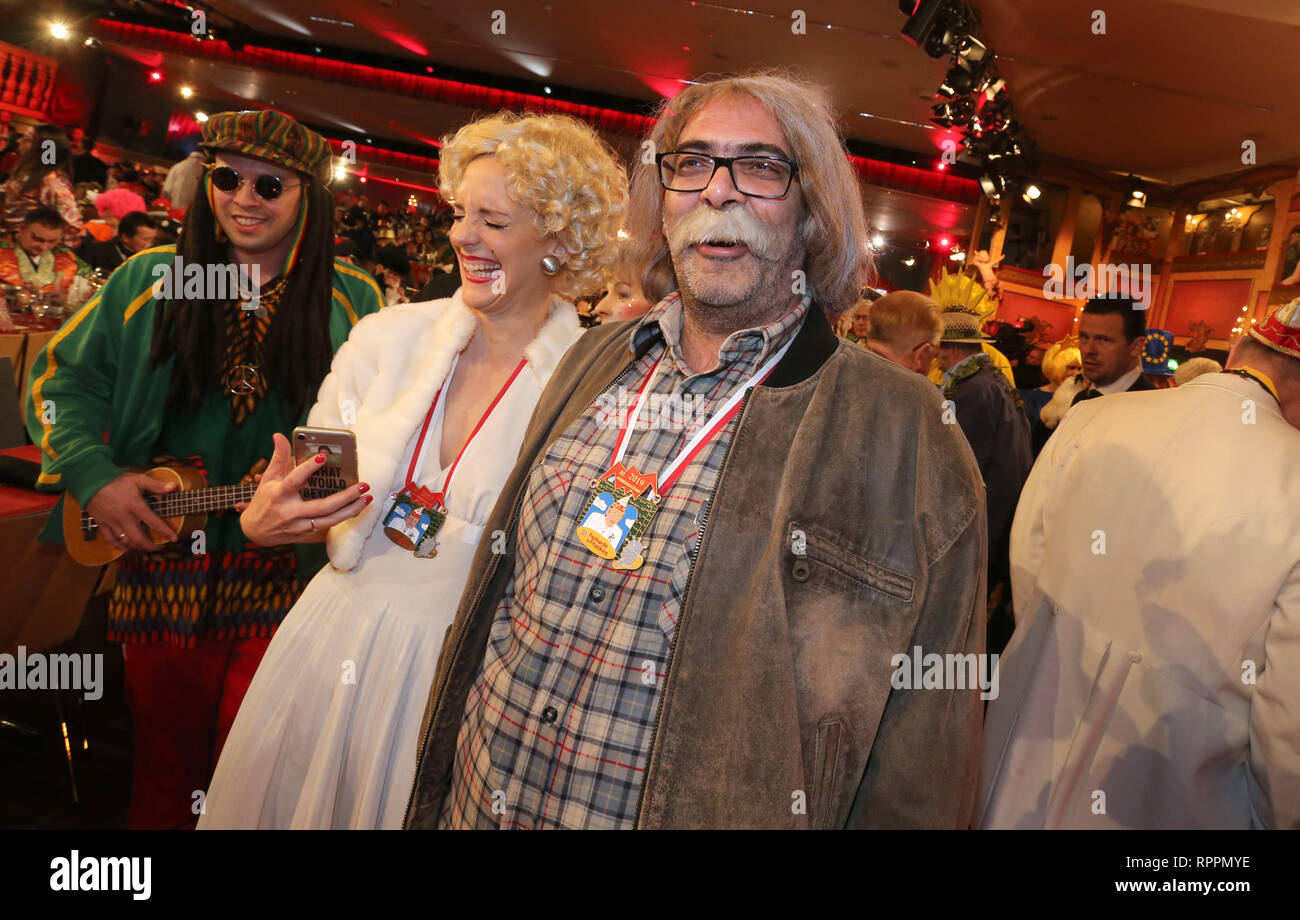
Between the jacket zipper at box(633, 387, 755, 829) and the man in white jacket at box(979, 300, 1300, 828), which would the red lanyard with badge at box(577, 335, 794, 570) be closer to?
the jacket zipper at box(633, 387, 755, 829)

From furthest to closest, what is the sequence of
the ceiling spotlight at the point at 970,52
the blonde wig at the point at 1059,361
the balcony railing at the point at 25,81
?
the balcony railing at the point at 25,81
the ceiling spotlight at the point at 970,52
the blonde wig at the point at 1059,361

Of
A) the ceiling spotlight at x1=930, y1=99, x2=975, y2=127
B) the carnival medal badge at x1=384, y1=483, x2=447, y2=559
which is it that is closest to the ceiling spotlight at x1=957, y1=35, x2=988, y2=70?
the ceiling spotlight at x1=930, y1=99, x2=975, y2=127

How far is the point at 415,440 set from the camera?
6.10 feet

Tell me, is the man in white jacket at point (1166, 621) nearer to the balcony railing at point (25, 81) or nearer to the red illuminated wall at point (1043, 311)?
the red illuminated wall at point (1043, 311)

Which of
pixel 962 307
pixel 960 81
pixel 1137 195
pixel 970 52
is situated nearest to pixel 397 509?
pixel 962 307

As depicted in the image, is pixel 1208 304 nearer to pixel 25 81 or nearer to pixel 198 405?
pixel 198 405

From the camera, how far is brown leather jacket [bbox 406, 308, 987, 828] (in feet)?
3.70

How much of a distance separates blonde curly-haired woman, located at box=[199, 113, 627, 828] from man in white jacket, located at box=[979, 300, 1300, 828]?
152 cm

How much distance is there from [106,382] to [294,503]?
3.72ft

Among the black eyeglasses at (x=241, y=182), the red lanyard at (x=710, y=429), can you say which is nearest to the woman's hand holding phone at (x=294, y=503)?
the red lanyard at (x=710, y=429)

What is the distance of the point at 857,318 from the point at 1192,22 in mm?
3879

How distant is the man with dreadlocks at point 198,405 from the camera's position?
2150 millimetres

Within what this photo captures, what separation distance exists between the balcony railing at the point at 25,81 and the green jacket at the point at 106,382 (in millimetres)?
11124
